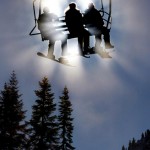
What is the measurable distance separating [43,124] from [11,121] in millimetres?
4161

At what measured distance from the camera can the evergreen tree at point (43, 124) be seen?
42.4 meters

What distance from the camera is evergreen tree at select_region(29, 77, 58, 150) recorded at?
4244cm

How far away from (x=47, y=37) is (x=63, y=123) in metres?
32.4

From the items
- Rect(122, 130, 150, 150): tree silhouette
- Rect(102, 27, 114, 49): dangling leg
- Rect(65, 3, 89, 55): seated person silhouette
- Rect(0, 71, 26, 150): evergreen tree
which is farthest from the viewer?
Rect(122, 130, 150, 150): tree silhouette

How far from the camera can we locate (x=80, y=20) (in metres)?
17.1

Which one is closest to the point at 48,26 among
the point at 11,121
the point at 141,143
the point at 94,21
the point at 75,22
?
the point at 75,22

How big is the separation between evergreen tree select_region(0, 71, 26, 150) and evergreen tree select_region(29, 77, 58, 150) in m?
1.46

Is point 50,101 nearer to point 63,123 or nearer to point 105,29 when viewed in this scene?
point 63,123

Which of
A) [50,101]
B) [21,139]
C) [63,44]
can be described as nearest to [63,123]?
[50,101]

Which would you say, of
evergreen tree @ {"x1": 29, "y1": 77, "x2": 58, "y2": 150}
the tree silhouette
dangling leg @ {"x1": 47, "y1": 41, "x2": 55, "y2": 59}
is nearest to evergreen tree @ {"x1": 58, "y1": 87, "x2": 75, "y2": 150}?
evergreen tree @ {"x1": 29, "y1": 77, "x2": 58, "y2": 150}

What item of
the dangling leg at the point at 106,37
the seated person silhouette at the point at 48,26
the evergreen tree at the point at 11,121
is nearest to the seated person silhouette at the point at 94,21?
the dangling leg at the point at 106,37

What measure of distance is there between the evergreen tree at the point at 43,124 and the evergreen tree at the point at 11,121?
1461 millimetres

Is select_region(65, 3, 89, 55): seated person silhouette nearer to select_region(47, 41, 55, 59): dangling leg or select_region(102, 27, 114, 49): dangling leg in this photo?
select_region(102, 27, 114, 49): dangling leg

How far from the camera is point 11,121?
4050 cm
